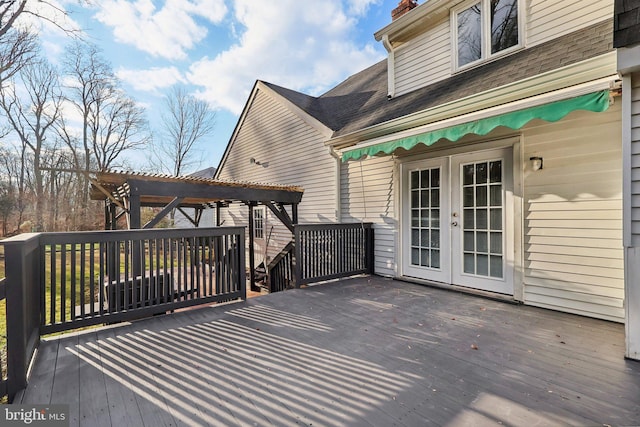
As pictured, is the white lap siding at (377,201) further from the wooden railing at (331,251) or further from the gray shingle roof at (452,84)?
the gray shingle roof at (452,84)

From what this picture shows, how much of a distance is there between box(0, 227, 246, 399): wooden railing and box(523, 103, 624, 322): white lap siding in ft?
13.4

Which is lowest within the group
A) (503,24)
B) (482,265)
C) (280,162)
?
(482,265)

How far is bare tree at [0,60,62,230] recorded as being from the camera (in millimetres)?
15773

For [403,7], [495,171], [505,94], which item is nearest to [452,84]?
[505,94]

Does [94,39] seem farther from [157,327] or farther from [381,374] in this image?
[381,374]

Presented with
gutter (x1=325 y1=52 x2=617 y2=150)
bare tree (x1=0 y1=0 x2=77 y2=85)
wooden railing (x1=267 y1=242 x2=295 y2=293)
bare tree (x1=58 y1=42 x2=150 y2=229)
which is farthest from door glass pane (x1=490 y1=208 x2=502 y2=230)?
bare tree (x1=58 y1=42 x2=150 y2=229)

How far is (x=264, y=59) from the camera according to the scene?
12188mm

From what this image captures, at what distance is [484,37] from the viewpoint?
480 centimetres

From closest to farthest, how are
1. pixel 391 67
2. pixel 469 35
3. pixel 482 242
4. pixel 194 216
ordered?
pixel 482 242, pixel 469 35, pixel 391 67, pixel 194 216

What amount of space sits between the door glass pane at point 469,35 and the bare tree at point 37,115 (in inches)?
821

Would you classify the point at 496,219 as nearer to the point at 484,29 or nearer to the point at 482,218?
the point at 482,218

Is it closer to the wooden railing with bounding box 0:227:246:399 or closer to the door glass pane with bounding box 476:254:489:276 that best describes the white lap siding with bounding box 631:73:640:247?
the door glass pane with bounding box 476:254:489:276

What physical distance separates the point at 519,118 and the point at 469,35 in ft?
9.18

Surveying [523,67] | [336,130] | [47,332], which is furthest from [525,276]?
[47,332]
